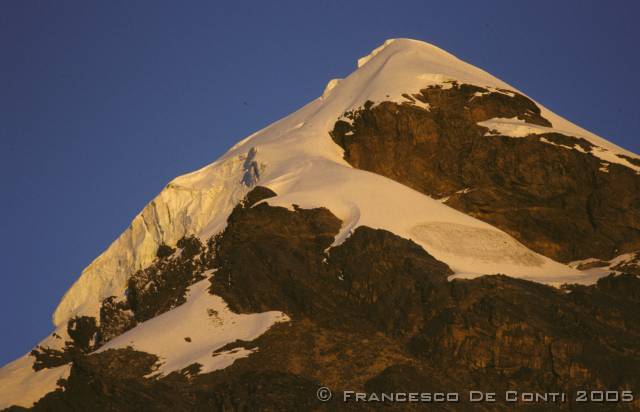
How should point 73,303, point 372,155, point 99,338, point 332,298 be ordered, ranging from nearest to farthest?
point 332,298
point 99,338
point 372,155
point 73,303

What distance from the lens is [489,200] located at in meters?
115

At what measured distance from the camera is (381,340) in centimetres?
9644

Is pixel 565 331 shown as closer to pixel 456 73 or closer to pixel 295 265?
pixel 295 265

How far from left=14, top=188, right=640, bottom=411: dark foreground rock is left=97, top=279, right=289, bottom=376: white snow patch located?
0.89 metres

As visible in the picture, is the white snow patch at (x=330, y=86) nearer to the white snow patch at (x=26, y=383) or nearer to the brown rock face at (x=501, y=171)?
the brown rock face at (x=501, y=171)

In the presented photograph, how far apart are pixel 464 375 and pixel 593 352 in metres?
7.53

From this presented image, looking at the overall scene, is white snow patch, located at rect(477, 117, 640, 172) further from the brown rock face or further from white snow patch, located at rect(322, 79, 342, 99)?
white snow patch, located at rect(322, 79, 342, 99)

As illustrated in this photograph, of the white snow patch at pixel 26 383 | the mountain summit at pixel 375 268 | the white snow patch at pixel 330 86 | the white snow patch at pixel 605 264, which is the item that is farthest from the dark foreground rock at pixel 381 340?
the white snow patch at pixel 330 86

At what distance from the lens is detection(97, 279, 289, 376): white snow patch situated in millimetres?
96250

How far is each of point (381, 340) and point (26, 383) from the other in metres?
25.3

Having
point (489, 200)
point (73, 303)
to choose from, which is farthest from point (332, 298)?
point (73, 303)

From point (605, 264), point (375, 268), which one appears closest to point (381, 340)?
point (375, 268)

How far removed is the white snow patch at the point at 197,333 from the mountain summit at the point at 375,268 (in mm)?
151

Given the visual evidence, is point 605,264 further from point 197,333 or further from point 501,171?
point 197,333
